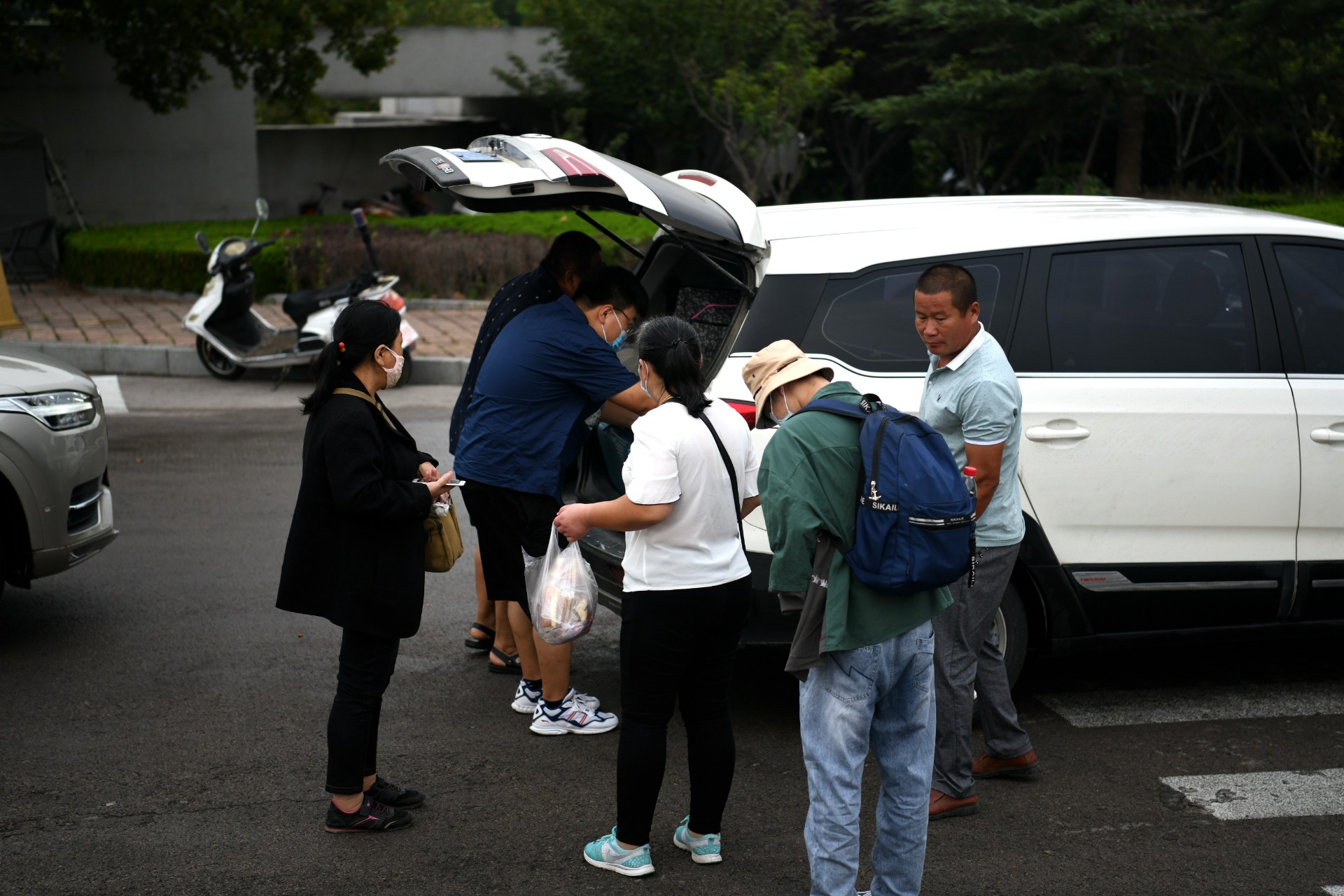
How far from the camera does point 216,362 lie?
12.9 m

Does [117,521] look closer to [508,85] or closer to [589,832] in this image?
[589,832]

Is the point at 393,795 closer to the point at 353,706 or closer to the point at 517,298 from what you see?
the point at 353,706

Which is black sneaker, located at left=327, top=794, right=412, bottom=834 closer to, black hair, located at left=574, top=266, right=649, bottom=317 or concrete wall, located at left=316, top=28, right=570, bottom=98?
black hair, located at left=574, top=266, right=649, bottom=317

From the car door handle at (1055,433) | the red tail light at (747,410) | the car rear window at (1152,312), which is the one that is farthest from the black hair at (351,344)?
the car rear window at (1152,312)

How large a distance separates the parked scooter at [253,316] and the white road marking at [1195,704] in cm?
798

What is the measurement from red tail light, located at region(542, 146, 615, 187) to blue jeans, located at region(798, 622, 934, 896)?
169 cm

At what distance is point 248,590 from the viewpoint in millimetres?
6602

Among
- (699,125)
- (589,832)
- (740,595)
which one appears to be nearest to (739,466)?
(740,595)

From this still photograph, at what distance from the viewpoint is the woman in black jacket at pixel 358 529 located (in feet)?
12.7

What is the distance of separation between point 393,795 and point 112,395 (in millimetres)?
8827

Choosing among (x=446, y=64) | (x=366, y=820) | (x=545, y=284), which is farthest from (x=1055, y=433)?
(x=446, y=64)

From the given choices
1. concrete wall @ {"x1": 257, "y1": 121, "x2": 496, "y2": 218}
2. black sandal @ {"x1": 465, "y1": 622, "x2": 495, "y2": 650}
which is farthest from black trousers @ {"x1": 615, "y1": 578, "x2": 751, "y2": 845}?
concrete wall @ {"x1": 257, "y1": 121, "x2": 496, "y2": 218}

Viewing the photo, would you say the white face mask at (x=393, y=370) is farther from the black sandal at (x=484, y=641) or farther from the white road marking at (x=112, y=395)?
the white road marking at (x=112, y=395)

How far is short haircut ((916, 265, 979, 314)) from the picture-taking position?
394 cm
